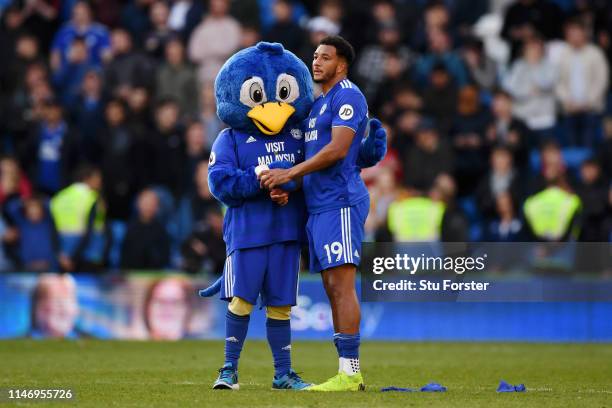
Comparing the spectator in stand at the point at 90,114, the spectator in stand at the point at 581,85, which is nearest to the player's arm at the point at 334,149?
the spectator in stand at the point at 581,85

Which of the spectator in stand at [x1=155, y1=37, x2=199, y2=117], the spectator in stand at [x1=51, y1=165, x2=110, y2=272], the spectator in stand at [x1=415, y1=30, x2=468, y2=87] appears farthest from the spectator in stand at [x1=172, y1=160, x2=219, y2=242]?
Result: the spectator in stand at [x1=415, y1=30, x2=468, y2=87]

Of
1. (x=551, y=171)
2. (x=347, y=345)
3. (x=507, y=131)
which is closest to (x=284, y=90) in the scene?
(x=347, y=345)

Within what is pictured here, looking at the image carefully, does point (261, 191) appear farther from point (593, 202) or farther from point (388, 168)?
point (593, 202)

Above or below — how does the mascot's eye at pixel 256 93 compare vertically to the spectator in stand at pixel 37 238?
below

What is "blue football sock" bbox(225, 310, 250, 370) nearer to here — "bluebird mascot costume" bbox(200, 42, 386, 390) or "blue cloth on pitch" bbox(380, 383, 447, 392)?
"bluebird mascot costume" bbox(200, 42, 386, 390)

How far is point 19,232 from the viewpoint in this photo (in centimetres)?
1755

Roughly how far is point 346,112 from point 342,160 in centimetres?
35

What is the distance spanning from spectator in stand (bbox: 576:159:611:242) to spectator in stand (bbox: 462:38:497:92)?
248cm

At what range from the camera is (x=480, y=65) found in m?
19.7

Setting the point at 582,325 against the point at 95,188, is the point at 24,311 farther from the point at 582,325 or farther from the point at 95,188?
the point at 582,325

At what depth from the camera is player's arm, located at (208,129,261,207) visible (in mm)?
9648

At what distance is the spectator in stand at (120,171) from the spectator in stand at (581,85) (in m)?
5.87

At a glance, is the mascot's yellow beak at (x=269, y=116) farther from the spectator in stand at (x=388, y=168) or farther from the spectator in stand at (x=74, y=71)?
the spectator in stand at (x=74, y=71)

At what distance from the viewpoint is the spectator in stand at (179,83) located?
19781 millimetres
